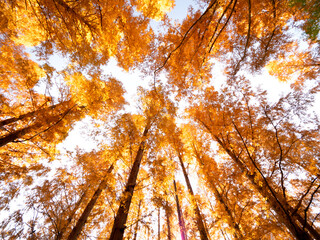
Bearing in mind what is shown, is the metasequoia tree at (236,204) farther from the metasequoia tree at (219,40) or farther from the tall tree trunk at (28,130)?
the tall tree trunk at (28,130)

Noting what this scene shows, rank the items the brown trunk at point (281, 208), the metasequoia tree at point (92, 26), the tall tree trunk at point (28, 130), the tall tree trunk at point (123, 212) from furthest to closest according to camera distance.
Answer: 1. the tall tree trunk at point (28, 130)
2. the metasequoia tree at point (92, 26)
3. the tall tree trunk at point (123, 212)
4. the brown trunk at point (281, 208)

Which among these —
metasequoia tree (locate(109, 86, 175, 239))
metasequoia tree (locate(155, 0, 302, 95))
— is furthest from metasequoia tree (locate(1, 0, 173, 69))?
metasequoia tree (locate(109, 86, 175, 239))

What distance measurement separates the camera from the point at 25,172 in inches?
199

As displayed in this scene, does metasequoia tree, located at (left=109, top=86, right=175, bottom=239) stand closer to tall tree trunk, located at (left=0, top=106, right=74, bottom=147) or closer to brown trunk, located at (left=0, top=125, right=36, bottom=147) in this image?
tall tree trunk, located at (left=0, top=106, right=74, bottom=147)

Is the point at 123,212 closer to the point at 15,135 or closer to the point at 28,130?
the point at 28,130

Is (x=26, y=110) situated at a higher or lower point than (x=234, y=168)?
higher

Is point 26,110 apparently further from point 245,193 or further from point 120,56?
point 245,193

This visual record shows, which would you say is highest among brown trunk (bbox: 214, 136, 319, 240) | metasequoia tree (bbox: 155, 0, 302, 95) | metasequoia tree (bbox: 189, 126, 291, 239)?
metasequoia tree (bbox: 155, 0, 302, 95)

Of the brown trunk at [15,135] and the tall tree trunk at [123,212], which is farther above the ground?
the brown trunk at [15,135]

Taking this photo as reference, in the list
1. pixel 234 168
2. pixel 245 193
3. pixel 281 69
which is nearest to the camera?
pixel 245 193

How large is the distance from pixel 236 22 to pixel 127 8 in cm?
380

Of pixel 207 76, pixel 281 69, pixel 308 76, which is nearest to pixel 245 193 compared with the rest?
pixel 207 76

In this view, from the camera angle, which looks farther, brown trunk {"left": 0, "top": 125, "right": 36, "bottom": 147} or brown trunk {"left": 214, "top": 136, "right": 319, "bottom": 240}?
brown trunk {"left": 0, "top": 125, "right": 36, "bottom": 147}

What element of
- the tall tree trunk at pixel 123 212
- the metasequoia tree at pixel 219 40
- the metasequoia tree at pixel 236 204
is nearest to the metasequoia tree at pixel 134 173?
the tall tree trunk at pixel 123 212
